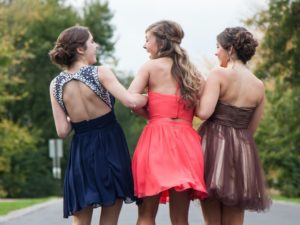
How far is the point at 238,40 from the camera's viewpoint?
305 inches

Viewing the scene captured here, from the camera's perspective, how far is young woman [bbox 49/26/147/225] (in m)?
7.36

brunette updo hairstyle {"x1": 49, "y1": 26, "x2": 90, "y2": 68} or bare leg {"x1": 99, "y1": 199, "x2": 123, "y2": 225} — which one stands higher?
brunette updo hairstyle {"x1": 49, "y1": 26, "x2": 90, "y2": 68}

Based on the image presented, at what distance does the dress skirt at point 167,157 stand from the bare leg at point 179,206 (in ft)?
0.16

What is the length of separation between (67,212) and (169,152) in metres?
0.90

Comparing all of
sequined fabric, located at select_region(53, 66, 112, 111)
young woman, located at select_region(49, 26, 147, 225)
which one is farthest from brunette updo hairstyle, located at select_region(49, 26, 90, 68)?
sequined fabric, located at select_region(53, 66, 112, 111)

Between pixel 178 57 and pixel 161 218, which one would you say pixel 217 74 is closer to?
pixel 178 57

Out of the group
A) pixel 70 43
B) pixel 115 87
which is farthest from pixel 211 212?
pixel 70 43

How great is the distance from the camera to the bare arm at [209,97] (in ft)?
24.9

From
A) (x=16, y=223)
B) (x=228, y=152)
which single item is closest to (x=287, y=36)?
(x=16, y=223)

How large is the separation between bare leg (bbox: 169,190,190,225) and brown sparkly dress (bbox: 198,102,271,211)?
28 cm

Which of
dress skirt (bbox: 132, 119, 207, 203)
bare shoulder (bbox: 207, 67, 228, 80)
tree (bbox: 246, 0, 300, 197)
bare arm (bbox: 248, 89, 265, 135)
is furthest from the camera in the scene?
tree (bbox: 246, 0, 300, 197)

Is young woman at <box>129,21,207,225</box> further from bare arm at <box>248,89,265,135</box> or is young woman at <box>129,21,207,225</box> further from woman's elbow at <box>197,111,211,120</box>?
bare arm at <box>248,89,265,135</box>

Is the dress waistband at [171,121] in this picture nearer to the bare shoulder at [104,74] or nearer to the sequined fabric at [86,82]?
the sequined fabric at [86,82]

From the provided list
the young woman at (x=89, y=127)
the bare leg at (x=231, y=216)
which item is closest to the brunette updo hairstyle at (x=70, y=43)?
the young woman at (x=89, y=127)
